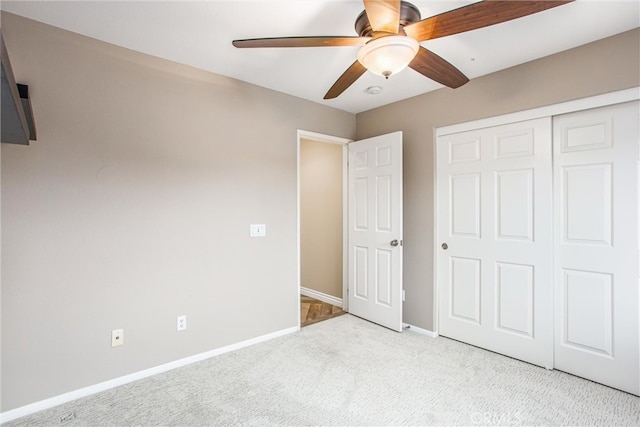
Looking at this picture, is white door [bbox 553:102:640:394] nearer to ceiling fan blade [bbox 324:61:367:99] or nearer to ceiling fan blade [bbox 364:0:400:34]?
ceiling fan blade [bbox 324:61:367:99]

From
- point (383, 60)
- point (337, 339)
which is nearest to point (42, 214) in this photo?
point (383, 60)

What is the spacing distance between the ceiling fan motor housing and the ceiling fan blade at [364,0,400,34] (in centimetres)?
17

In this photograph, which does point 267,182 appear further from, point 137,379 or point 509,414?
point 509,414

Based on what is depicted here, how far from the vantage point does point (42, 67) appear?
2.02m

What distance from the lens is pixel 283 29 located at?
2.04 meters

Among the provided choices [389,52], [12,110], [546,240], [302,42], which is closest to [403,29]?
[389,52]

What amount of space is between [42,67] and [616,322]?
13.4ft

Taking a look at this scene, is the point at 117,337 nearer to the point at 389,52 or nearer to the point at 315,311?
the point at 315,311

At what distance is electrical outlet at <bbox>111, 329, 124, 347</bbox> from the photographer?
7.41 ft

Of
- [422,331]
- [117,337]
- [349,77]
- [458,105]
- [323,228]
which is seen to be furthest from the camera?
[323,228]

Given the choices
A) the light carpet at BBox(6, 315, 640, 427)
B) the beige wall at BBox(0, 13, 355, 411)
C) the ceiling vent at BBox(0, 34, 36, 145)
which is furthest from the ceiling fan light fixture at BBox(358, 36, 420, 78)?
the light carpet at BBox(6, 315, 640, 427)

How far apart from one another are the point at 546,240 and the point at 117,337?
3221 millimetres

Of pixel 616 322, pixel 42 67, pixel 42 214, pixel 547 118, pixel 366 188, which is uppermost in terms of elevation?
pixel 42 67

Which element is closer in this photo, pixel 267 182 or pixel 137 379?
pixel 137 379
